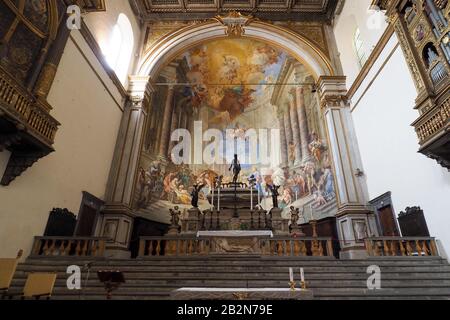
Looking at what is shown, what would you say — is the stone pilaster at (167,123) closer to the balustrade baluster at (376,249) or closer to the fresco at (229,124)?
the fresco at (229,124)

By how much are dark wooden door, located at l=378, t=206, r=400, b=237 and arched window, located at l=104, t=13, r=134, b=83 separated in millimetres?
12649

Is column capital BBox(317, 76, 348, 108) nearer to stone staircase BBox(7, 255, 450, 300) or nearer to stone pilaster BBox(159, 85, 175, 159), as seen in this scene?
stone staircase BBox(7, 255, 450, 300)

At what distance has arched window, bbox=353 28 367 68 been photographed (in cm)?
1166

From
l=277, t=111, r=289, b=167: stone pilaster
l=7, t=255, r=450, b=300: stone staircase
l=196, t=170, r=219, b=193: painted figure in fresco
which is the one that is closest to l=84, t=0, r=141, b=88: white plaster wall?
l=196, t=170, r=219, b=193: painted figure in fresco

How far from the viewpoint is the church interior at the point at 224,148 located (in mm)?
6109

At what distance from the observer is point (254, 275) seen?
6.33 meters

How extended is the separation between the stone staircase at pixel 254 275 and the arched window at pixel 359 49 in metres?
8.56

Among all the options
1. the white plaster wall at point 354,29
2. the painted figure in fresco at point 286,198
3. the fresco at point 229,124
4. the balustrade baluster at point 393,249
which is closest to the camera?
the balustrade baluster at point 393,249


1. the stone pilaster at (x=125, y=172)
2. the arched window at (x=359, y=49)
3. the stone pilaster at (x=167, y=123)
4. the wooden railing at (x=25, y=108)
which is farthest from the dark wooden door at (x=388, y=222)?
the wooden railing at (x=25, y=108)

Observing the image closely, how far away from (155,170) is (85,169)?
13.6 ft

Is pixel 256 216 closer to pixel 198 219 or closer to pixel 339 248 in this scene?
pixel 198 219

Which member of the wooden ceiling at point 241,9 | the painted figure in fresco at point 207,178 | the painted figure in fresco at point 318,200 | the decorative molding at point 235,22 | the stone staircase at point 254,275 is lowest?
the stone staircase at point 254,275
